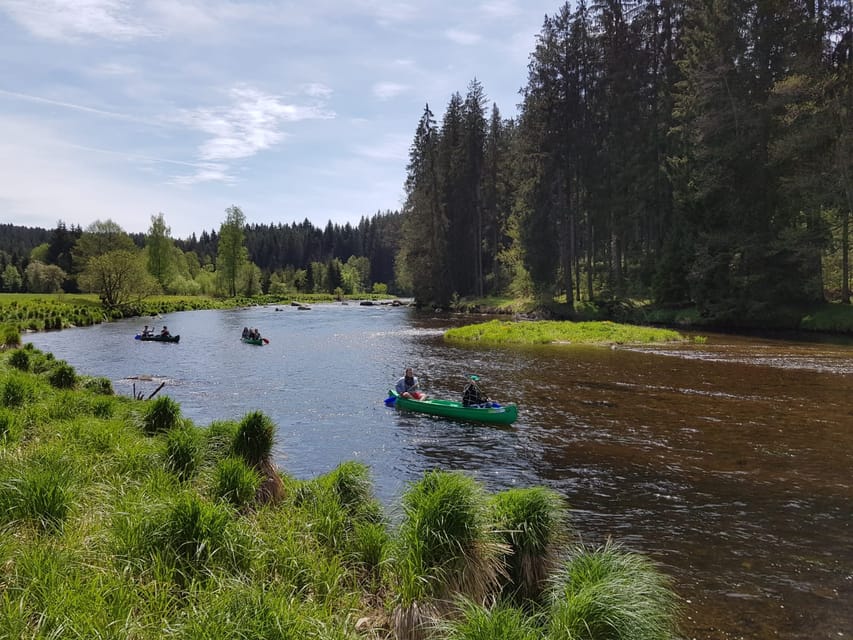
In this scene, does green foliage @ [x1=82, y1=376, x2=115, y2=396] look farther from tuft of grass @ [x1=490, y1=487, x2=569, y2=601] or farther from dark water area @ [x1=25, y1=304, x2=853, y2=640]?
tuft of grass @ [x1=490, y1=487, x2=569, y2=601]

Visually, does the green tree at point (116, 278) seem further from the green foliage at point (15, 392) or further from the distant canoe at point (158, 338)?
the green foliage at point (15, 392)

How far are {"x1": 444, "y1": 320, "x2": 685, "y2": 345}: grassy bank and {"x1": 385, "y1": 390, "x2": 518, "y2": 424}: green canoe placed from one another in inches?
709

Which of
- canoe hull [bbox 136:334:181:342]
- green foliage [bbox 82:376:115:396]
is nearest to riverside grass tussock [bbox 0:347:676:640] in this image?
green foliage [bbox 82:376:115:396]

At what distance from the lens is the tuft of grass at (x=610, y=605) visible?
452cm

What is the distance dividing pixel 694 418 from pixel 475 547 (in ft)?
44.1

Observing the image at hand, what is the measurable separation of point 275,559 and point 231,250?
105 m

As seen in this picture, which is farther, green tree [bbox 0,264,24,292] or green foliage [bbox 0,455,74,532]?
green tree [bbox 0,264,24,292]

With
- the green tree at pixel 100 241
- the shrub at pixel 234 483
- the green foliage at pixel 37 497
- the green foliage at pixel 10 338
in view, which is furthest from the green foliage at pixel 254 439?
the green tree at pixel 100 241

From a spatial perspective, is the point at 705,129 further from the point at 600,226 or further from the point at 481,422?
the point at 481,422

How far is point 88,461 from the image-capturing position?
8547mm

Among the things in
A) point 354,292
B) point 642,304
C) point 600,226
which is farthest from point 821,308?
point 354,292

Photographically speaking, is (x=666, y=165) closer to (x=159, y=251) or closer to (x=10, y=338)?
(x=10, y=338)

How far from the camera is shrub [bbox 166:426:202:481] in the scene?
8398 millimetres

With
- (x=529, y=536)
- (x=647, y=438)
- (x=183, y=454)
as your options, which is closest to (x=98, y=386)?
(x=183, y=454)
